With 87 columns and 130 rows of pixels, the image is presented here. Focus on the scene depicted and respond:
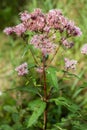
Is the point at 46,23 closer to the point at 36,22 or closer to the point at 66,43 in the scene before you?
the point at 36,22

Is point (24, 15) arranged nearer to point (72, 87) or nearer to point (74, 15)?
point (72, 87)

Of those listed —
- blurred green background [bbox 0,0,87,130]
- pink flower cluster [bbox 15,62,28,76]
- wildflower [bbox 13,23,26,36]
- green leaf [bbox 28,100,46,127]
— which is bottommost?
green leaf [bbox 28,100,46,127]

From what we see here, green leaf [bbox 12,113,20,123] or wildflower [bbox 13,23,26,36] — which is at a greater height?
wildflower [bbox 13,23,26,36]

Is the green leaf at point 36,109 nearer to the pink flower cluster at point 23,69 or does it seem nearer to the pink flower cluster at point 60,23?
the pink flower cluster at point 23,69

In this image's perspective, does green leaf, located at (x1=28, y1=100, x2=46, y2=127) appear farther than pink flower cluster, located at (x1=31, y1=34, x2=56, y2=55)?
Yes

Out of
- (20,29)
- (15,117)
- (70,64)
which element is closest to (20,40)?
(15,117)

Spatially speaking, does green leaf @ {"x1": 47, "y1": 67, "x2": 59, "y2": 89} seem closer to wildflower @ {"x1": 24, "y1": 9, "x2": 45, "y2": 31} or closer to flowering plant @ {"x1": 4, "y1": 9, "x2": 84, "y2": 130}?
flowering plant @ {"x1": 4, "y1": 9, "x2": 84, "y2": 130}

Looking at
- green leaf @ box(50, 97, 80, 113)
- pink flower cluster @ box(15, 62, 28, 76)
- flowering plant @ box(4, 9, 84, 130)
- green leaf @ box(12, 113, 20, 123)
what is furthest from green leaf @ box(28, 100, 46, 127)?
green leaf @ box(12, 113, 20, 123)

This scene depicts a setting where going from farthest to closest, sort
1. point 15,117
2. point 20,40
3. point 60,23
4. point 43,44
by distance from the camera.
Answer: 1. point 20,40
2. point 15,117
3. point 60,23
4. point 43,44
